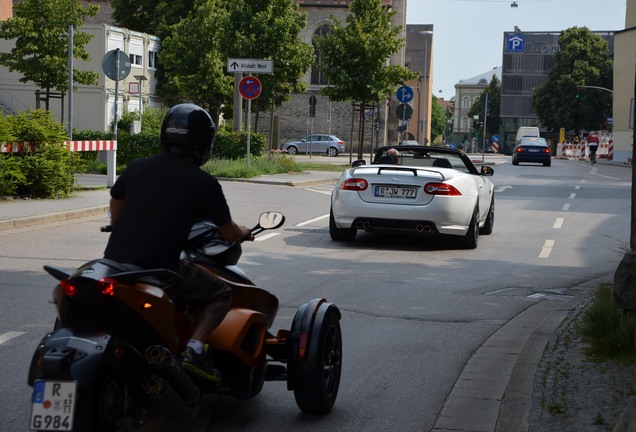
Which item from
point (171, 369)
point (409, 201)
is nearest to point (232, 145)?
point (409, 201)

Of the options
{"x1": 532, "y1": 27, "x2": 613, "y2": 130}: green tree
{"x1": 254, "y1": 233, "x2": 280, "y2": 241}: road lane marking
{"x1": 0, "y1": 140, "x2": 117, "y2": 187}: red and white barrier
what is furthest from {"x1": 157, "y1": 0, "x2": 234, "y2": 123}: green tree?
{"x1": 532, "y1": 27, "x2": 613, "y2": 130}: green tree

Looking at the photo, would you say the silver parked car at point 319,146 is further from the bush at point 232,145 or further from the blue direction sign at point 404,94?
the bush at point 232,145

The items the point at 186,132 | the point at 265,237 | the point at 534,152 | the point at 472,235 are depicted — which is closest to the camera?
the point at 186,132

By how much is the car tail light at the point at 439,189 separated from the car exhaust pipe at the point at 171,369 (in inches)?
381

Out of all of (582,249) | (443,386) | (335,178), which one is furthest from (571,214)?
(443,386)

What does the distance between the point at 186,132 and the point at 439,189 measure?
9408mm

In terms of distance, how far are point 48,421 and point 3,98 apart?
2485 inches

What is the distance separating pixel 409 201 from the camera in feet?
46.1

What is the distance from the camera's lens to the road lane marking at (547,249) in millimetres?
14195

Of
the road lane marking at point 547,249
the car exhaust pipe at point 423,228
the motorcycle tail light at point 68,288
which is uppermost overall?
the motorcycle tail light at point 68,288

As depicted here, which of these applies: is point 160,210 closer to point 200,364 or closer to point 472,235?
point 200,364

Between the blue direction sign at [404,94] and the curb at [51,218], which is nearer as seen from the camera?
the curb at [51,218]

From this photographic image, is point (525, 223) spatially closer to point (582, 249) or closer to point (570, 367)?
point (582, 249)

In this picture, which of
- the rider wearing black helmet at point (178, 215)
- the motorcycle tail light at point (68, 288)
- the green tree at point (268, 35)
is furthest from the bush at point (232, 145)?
the motorcycle tail light at point (68, 288)
